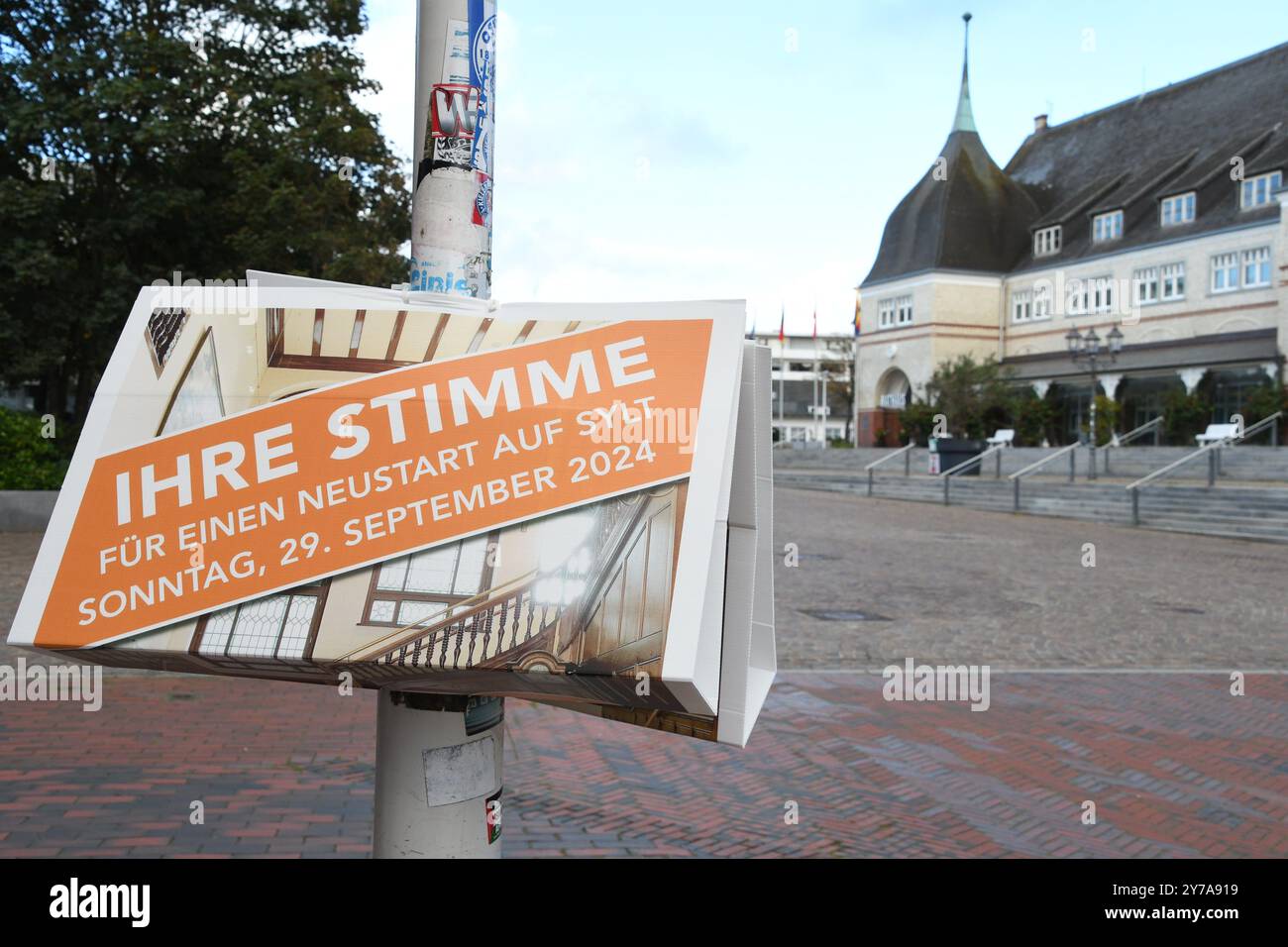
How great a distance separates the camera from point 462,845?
8.11ft

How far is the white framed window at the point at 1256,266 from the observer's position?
43.5 metres

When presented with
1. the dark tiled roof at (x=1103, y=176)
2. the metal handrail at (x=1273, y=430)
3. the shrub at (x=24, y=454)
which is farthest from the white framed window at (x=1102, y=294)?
the shrub at (x=24, y=454)

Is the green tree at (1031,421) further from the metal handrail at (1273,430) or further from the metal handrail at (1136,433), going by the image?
the metal handrail at (1273,430)

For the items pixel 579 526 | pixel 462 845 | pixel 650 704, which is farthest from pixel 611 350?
pixel 462 845

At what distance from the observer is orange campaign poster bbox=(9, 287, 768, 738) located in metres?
1.92

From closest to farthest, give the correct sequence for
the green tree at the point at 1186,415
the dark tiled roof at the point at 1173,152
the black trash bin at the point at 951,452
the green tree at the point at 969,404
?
the black trash bin at the point at 951,452, the green tree at the point at 1186,415, the green tree at the point at 969,404, the dark tiled roof at the point at 1173,152

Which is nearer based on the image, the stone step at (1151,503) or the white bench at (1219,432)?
the stone step at (1151,503)

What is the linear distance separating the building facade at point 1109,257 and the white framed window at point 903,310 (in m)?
0.12

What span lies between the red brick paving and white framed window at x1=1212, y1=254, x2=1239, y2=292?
4337 cm

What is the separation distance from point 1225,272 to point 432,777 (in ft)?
165

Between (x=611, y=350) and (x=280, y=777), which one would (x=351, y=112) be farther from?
(x=611, y=350)

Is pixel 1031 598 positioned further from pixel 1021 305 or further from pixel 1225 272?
pixel 1021 305

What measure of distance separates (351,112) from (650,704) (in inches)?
752

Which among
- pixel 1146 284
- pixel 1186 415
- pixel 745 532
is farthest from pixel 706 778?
pixel 1146 284
